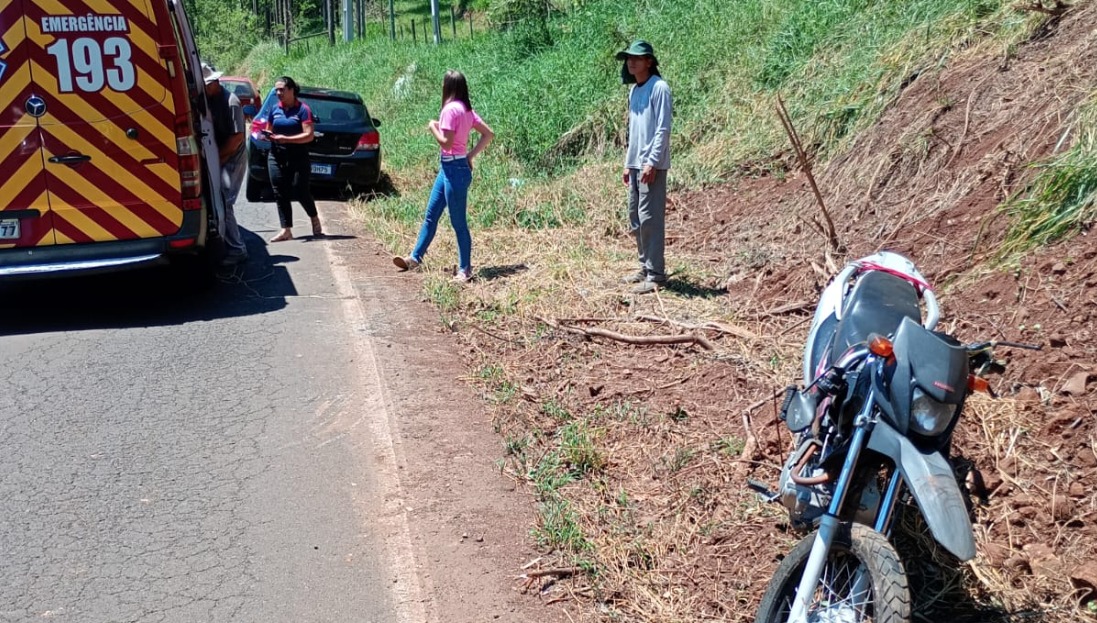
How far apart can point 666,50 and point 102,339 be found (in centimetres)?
901

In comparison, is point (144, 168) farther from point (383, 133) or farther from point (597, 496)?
point (383, 133)

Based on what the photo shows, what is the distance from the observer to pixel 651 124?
7.67 metres

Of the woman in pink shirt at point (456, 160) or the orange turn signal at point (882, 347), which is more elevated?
the orange turn signal at point (882, 347)

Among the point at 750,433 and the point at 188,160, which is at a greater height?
the point at 188,160

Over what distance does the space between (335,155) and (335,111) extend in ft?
2.74

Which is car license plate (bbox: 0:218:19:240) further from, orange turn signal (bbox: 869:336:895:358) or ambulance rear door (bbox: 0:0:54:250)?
orange turn signal (bbox: 869:336:895:358)

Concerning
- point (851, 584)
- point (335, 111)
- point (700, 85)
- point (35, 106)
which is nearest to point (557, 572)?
point (851, 584)

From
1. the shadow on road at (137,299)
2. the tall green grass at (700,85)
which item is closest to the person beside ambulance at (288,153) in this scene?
the tall green grass at (700,85)

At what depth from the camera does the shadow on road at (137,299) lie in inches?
308

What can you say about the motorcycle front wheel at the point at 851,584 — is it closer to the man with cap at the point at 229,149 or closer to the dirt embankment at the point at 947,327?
the dirt embankment at the point at 947,327

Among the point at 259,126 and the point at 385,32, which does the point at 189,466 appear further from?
the point at 385,32

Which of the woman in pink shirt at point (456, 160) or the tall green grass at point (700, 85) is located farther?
the tall green grass at point (700, 85)

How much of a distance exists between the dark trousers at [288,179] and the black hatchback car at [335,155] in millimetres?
2387

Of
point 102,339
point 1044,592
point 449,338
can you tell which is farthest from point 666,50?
point 1044,592
